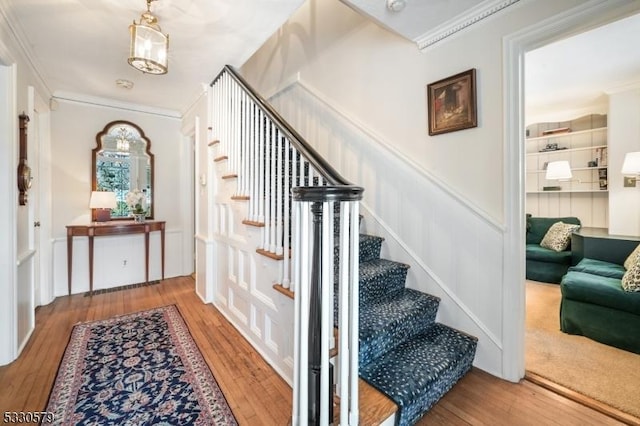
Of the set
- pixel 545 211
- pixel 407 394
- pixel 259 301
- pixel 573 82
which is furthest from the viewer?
pixel 545 211

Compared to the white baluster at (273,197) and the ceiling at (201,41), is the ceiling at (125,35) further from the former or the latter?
the white baluster at (273,197)

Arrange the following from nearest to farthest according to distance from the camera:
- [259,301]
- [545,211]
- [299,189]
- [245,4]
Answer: [299,189] < [245,4] < [259,301] < [545,211]

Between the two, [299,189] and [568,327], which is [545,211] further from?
[299,189]

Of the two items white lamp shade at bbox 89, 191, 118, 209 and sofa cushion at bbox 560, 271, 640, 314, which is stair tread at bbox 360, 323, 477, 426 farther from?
white lamp shade at bbox 89, 191, 118, 209

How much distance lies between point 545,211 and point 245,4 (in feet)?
17.4

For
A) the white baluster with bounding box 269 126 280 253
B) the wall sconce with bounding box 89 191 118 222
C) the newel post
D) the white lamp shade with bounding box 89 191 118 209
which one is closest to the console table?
the wall sconce with bounding box 89 191 118 222

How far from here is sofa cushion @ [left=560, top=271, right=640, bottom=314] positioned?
2.02 m

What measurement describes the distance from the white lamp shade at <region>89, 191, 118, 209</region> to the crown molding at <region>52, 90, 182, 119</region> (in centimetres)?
118

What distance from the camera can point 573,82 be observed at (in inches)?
136

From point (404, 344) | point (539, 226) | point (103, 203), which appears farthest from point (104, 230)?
point (539, 226)

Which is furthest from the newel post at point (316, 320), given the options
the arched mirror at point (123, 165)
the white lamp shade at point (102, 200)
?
the arched mirror at point (123, 165)

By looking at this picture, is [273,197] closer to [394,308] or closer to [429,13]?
[394,308]

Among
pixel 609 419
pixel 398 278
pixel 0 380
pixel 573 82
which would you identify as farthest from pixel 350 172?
pixel 573 82

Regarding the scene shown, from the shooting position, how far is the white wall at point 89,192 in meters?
3.36
